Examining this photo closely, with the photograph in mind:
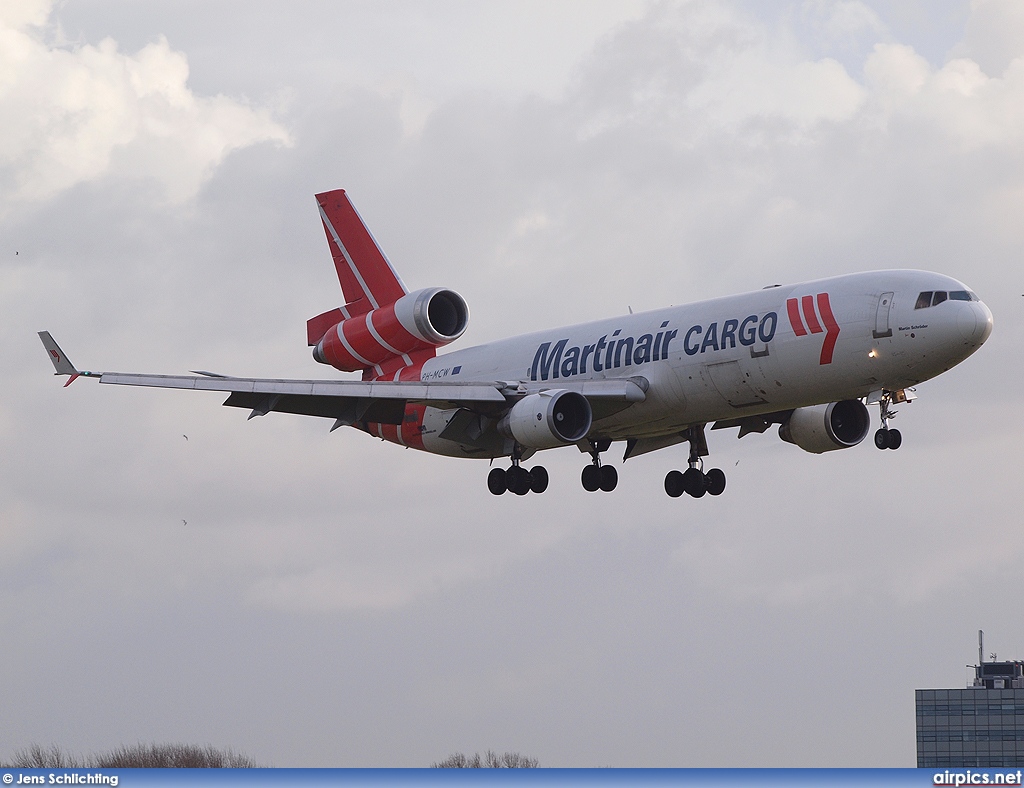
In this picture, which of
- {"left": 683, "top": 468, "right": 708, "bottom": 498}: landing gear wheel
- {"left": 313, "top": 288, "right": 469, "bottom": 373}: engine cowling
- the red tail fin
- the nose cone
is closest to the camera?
the nose cone

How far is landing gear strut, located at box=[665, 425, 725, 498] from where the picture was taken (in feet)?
166

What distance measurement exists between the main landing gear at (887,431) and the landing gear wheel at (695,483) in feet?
32.9

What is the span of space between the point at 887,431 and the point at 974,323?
11.5 feet

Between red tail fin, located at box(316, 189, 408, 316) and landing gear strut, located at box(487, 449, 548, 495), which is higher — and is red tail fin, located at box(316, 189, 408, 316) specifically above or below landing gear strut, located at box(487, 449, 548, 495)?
above

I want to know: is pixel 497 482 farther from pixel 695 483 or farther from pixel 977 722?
pixel 977 722

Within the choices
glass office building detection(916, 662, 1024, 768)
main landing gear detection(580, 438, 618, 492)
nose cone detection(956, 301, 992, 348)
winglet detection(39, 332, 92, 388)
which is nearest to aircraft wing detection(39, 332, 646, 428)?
winglet detection(39, 332, 92, 388)

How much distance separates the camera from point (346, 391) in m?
47.8

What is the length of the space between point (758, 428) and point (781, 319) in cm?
798

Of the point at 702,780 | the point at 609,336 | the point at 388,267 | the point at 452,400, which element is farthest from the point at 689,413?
the point at 702,780

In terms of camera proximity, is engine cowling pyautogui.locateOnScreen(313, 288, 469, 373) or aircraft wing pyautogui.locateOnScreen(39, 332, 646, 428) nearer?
aircraft wing pyautogui.locateOnScreen(39, 332, 646, 428)

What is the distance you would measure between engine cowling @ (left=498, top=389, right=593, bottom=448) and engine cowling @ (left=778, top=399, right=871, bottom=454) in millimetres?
6997

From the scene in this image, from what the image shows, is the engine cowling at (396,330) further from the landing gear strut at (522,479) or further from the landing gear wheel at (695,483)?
the landing gear wheel at (695,483)

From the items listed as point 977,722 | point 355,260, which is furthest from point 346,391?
point 977,722

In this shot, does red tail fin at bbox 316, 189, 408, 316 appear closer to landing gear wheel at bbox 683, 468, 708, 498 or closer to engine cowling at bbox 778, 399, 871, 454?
landing gear wheel at bbox 683, 468, 708, 498
